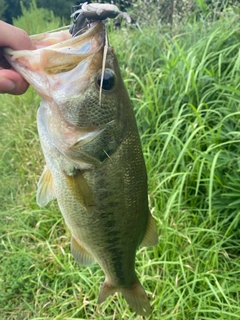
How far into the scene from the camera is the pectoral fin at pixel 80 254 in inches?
60.5

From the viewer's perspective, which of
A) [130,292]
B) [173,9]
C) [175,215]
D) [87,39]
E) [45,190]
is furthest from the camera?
[173,9]

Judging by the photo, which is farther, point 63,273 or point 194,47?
point 194,47

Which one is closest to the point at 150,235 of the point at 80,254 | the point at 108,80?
the point at 80,254

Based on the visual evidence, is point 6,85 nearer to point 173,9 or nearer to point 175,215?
point 175,215

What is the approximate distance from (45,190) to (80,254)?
1.05 feet

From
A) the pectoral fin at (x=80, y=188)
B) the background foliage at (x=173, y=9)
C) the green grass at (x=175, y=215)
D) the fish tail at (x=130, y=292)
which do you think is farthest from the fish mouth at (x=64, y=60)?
the background foliage at (x=173, y=9)

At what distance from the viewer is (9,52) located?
1.22 metres

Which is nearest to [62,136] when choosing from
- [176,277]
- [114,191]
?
[114,191]

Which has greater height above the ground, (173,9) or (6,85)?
(6,85)

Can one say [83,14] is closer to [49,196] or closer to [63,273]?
[49,196]

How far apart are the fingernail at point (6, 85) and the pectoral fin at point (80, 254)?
61cm

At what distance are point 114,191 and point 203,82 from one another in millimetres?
2183

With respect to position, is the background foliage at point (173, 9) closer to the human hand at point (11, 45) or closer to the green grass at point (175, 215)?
the green grass at point (175, 215)

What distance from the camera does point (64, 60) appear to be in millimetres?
1146
